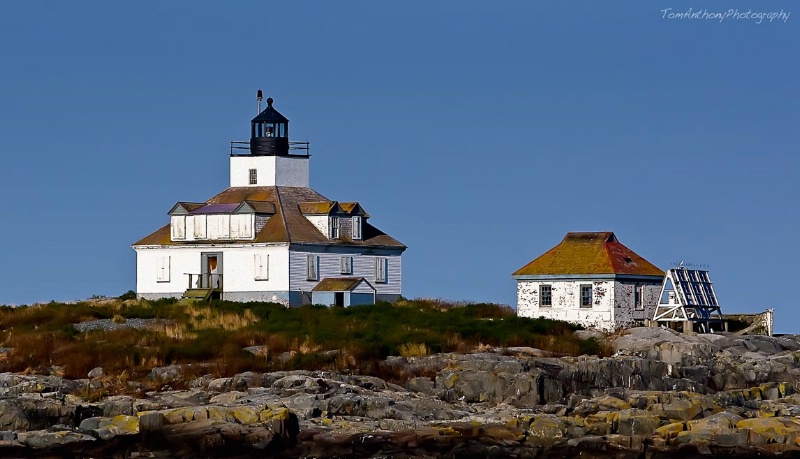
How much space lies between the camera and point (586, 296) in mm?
49094

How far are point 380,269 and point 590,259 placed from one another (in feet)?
30.5

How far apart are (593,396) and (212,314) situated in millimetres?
15766

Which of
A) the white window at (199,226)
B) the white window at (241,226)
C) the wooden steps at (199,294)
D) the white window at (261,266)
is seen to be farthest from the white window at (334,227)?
the wooden steps at (199,294)

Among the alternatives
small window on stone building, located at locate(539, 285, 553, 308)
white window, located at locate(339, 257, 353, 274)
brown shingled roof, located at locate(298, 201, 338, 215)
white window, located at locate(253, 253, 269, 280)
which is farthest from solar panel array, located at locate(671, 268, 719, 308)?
white window, located at locate(253, 253, 269, 280)

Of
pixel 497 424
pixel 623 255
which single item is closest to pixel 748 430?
pixel 497 424

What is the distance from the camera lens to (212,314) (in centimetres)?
4772

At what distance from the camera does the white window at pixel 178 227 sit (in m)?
54.9

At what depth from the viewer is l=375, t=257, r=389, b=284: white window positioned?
184 ft

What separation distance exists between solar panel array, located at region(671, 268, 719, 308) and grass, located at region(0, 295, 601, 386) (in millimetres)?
4787

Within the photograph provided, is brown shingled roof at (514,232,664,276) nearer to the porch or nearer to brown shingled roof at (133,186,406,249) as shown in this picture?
brown shingled roof at (133,186,406,249)

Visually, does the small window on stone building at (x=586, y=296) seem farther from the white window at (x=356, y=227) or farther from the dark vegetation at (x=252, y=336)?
the white window at (x=356, y=227)

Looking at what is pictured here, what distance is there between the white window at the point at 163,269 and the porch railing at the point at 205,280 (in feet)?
3.05

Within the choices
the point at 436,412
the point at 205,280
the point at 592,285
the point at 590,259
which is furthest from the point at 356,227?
the point at 436,412

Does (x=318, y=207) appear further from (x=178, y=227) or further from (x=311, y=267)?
(x=178, y=227)
